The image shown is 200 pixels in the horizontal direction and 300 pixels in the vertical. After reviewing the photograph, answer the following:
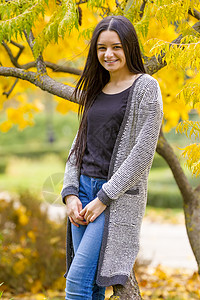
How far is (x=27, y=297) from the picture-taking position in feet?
13.4

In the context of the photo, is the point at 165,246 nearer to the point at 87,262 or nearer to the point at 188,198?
the point at 188,198

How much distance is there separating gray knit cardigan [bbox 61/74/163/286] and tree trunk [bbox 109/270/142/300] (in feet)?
0.58

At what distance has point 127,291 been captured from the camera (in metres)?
2.27

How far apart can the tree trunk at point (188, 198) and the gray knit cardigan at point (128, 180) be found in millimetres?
1328

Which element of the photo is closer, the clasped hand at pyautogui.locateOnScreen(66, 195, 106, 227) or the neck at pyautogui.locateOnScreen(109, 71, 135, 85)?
the clasped hand at pyautogui.locateOnScreen(66, 195, 106, 227)

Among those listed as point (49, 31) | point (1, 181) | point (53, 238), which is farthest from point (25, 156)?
point (49, 31)

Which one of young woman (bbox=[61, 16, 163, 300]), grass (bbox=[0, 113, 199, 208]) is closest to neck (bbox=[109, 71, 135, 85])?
young woman (bbox=[61, 16, 163, 300])

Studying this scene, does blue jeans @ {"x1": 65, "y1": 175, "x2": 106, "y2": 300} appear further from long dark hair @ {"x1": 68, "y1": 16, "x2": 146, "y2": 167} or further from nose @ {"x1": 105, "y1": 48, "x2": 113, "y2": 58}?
nose @ {"x1": 105, "y1": 48, "x2": 113, "y2": 58}

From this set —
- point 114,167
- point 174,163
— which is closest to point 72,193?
point 114,167

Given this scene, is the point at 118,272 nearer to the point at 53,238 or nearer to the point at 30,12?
the point at 30,12

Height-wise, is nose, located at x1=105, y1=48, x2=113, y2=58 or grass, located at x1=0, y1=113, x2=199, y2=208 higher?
grass, located at x1=0, y1=113, x2=199, y2=208

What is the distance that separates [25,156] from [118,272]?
660 inches

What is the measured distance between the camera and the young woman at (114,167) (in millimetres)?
1997

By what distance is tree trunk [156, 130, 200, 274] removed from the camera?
3.36 metres
